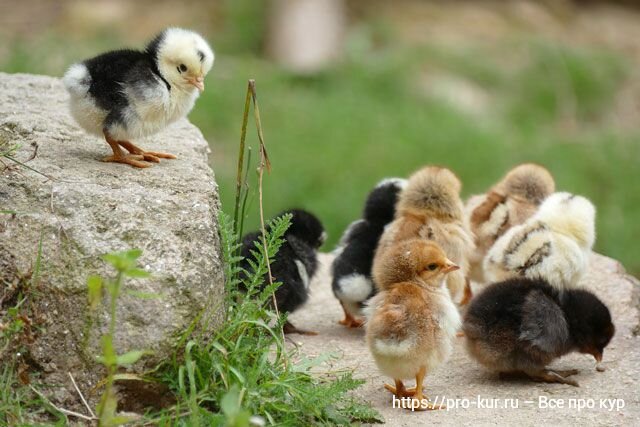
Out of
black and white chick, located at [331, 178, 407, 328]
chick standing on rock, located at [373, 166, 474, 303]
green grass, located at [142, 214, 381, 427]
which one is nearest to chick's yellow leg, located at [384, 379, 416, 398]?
green grass, located at [142, 214, 381, 427]

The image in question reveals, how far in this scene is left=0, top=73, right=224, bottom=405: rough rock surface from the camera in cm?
474

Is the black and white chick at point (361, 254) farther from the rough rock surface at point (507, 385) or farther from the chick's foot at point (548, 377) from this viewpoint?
the chick's foot at point (548, 377)

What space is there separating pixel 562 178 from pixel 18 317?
337 inches

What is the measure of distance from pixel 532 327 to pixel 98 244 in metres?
2.38

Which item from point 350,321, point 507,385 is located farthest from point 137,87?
point 507,385

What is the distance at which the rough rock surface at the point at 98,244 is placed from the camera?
4.74 meters

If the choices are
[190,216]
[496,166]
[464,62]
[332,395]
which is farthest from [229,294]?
[464,62]

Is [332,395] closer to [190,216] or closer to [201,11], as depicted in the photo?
[190,216]

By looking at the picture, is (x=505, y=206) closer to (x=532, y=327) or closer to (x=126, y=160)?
(x=532, y=327)

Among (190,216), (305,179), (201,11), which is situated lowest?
(305,179)

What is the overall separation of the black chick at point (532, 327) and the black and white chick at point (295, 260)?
1.09 meters

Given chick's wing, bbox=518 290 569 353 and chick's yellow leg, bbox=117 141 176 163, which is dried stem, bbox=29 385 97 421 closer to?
chick's yellow leg, bbox=117 141 176 163

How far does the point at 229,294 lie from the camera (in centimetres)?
530

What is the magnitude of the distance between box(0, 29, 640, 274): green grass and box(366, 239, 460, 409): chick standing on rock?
5.35m
